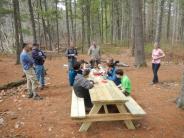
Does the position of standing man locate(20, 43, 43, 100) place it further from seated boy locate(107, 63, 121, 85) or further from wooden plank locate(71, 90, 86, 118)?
seated boy locate(107, 63, 121, 85)

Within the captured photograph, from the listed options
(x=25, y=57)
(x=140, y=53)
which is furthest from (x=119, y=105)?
(x=140, y=53)

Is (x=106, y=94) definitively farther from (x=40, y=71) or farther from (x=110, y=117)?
(x=40, y=71)

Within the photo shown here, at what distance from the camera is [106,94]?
23.4 feet

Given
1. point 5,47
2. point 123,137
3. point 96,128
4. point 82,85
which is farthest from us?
point 5,47

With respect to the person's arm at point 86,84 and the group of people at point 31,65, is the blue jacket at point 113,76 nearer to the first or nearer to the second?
the person's arm at point 86,84

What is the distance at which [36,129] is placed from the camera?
7188 mm

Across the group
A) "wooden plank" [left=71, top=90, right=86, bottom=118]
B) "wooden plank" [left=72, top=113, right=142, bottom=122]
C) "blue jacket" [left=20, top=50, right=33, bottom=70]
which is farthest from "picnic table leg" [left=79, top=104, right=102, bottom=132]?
"blue jacket" [left=20, top=50, right=33, bottom=70]

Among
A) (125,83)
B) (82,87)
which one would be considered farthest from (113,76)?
(82,87)

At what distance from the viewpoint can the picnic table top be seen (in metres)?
6.59

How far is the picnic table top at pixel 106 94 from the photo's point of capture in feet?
21.6

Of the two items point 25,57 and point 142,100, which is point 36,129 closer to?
point 25,57

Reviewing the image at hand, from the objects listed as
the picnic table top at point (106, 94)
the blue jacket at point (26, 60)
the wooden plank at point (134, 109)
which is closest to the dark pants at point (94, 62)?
the blue jacket at point (26, 60)

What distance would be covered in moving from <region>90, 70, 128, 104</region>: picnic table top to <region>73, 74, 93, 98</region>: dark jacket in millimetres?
211

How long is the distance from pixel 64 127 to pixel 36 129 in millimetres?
746
